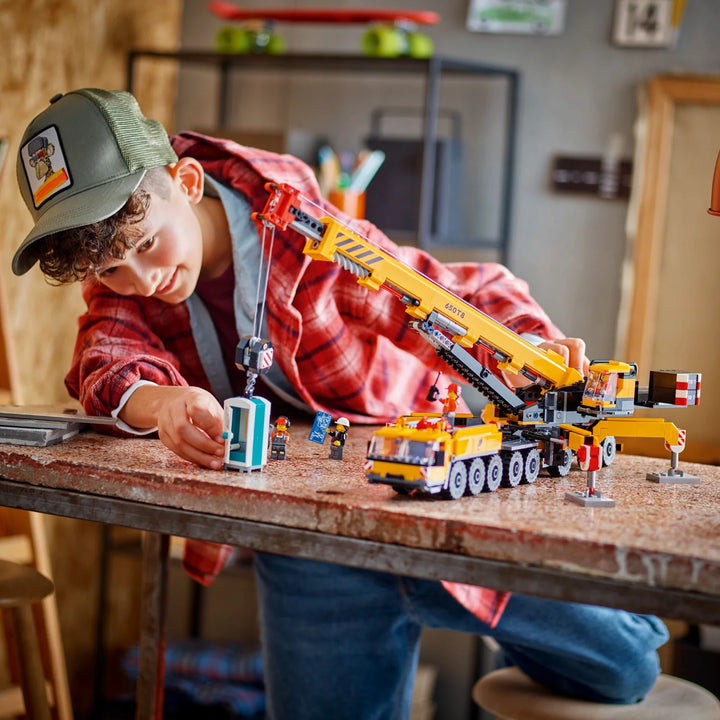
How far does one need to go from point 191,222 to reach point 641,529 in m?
0.65

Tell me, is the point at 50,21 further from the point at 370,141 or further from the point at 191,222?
the point at 191,222

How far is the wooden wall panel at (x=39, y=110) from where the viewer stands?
204cm

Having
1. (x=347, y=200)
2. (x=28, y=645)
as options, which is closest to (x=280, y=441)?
(x=28, y=645)

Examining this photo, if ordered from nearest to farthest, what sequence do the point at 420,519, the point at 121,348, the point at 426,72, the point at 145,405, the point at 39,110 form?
the point at 420,519, the point at 145,405, the point at 121,348, the point at 39,110, the point at 426,72

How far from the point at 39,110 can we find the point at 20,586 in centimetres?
123

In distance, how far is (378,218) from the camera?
7.91 ft

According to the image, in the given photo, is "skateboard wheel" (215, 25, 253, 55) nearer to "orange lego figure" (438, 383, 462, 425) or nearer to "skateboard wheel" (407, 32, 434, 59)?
"skateboard wheel" (407, 32, 434, 59)

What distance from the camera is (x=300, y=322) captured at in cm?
115

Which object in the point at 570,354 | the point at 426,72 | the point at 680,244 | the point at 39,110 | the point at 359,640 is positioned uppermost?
the point at 426,72

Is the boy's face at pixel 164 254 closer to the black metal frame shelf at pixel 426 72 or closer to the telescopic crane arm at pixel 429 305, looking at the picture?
the telescopic crane arm at pixel 429 305

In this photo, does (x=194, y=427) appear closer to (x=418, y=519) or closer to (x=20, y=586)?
(x=418, y=519)

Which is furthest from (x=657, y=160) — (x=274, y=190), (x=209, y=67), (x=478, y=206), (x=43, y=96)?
(x=274, y=190)

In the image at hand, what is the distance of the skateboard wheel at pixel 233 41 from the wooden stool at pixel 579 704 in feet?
5.78

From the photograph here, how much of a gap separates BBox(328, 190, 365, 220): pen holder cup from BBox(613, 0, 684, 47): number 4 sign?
29.5 inches
